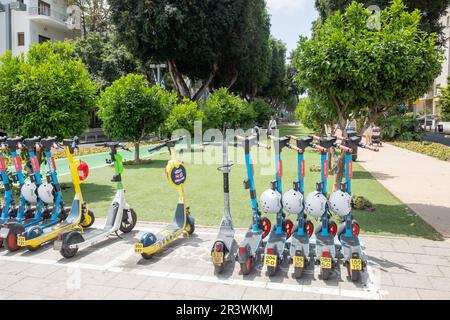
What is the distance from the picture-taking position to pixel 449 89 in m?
29.0

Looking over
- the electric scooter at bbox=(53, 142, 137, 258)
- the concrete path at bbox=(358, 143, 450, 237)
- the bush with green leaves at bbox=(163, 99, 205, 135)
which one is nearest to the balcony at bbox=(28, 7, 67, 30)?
the bush with green leaves at bbox=(163, 99, 205, 135)

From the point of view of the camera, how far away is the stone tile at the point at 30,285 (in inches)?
175

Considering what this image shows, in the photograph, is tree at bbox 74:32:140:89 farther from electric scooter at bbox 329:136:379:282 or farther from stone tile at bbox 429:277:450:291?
stone tile at bbox 429:277:450:291

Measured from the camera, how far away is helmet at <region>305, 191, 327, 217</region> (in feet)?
16.1

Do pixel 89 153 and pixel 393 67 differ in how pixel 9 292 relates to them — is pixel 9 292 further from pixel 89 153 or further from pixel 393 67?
pixel 89 153

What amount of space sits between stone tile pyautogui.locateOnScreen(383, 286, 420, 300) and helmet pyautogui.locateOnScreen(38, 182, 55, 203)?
16.1 feet

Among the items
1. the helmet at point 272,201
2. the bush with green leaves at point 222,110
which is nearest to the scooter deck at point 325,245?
the helmet at point 272,201

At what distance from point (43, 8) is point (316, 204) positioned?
34.2 meters

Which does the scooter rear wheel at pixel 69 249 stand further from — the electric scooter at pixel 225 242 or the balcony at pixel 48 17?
the balcony at pixel 48 17

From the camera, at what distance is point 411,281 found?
454 cm

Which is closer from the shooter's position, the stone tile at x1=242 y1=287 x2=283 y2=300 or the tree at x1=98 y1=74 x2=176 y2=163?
the stone tile at x1=242 y1=287 x2=283 y2=300

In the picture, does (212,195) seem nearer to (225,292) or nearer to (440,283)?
(225,292)

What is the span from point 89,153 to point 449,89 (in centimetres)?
2548

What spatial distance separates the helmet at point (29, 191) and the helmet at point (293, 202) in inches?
156
